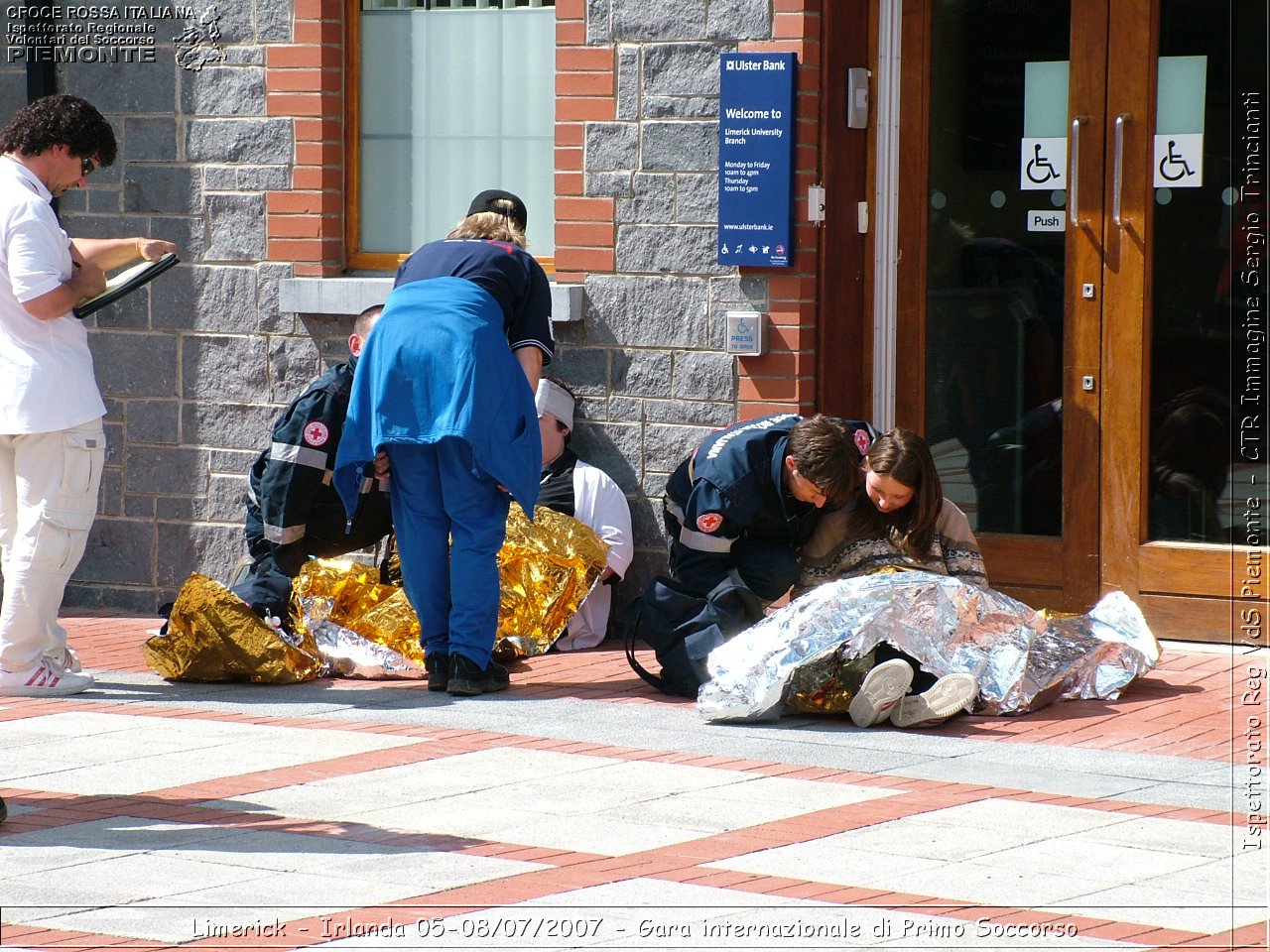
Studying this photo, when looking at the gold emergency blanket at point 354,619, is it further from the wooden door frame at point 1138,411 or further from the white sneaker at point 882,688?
the wooden door frame at point 1138,411

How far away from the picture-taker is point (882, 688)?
6117 millimetres

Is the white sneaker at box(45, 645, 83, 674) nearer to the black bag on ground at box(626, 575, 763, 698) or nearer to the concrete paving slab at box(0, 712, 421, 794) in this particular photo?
the concrete paving slab at box(0, 712, 421, 794)

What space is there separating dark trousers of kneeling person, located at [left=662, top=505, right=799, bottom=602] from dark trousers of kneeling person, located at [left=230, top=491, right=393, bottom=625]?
1317 millimetres

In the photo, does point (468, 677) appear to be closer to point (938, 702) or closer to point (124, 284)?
point (938, 702)

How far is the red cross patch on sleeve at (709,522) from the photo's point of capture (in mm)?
6457

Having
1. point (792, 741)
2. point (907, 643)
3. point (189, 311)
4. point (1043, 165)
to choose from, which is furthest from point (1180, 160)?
point (189, 311)

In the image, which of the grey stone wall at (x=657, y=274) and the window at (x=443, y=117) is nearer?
the grey stone wall at (x=657, y=274)

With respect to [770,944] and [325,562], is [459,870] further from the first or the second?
[325,562]

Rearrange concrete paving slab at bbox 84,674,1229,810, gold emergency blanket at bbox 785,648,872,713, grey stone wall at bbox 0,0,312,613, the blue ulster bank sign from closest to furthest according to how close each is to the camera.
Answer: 1. concrete paving slab at bbox 84,674,1229,810
2. gold emergency blanket at bbox 785,648,872,713
3. the blue ulster bank sign
4. grey stone wall at bbox 0,0,312,613

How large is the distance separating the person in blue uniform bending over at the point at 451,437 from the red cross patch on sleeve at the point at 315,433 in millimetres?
248

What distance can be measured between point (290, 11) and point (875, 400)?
3.23 m

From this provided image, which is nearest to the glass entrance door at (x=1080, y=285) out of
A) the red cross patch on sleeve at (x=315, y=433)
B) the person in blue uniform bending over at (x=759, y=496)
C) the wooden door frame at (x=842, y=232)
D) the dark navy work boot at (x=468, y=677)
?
the wooden door frame at (x=842, y=232)

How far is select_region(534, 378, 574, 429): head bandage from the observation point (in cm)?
791

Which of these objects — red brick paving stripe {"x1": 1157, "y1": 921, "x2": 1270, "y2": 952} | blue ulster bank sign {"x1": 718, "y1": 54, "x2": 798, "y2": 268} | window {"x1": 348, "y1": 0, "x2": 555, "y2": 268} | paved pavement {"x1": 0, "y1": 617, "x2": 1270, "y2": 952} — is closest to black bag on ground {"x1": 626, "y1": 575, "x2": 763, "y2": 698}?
paved pavement {"x1": 0, "y1": 617, "x2": 1270, "y2": 952}
